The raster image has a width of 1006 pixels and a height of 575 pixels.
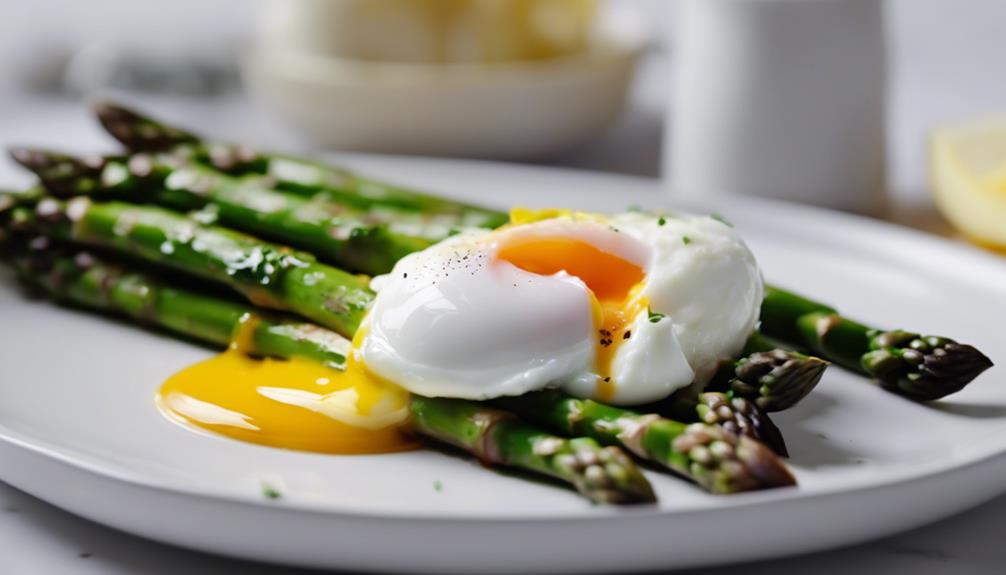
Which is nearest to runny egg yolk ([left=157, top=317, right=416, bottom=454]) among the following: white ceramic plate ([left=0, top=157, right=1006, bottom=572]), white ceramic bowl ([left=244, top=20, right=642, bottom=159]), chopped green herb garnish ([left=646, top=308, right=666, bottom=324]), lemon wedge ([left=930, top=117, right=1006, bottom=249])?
white ceramic plate ([left=0, top=157, right=1006, bottom=572])

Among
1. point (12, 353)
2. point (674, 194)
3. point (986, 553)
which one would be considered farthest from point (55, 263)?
point (986, 553)

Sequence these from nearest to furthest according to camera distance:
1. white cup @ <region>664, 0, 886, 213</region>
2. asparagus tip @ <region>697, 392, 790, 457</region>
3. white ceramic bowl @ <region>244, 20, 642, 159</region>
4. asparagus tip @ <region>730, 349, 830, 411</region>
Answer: asparagus tip @ <region>697, 392, 790, 457</region> < asparagus tip @ <region>730, 349, 830, 411</region> < white cup @ <region>664, 0, 886, 213</region> < white ceramic bowl @ <region>244, 20, 642, 159</region>

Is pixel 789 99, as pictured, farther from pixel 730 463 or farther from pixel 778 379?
pixel 730 463

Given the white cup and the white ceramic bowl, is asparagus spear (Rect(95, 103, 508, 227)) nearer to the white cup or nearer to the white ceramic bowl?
the white ceramic bowl

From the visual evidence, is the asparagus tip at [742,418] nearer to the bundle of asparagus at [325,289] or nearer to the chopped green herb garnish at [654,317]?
the bundle of asparagus at [325,289]

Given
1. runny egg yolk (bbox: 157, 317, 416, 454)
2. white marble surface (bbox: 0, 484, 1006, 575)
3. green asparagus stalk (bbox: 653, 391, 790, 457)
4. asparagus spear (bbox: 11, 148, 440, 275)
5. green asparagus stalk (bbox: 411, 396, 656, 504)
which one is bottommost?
white marble surface (bbox: 0, 484, 1006, 575)
